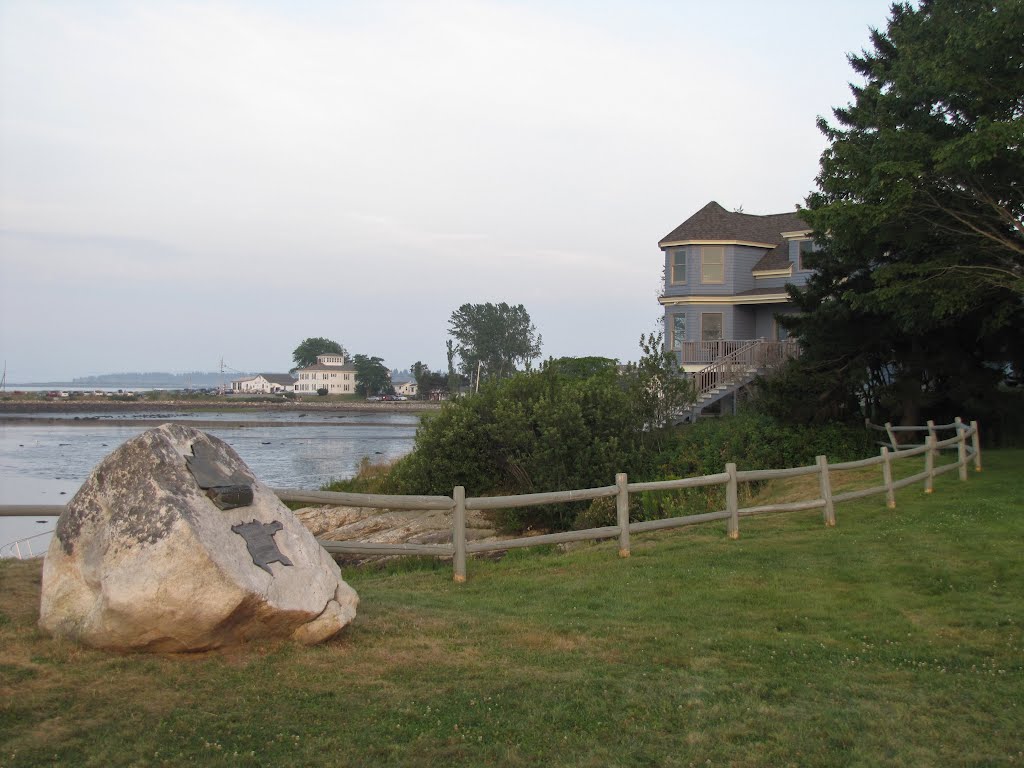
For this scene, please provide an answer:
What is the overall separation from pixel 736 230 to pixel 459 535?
34.4 m

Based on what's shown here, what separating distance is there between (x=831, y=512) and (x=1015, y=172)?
8.90m

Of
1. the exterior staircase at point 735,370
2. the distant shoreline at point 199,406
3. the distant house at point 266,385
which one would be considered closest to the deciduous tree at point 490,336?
the distant shoreline at point 199,406

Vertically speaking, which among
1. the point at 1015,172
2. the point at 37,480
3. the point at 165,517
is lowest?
the point at 37,480

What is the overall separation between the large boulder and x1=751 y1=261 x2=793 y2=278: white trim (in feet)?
119

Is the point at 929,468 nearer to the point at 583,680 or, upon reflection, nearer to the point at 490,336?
the point at 583,680

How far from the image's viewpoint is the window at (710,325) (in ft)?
138

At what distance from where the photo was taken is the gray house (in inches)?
1608

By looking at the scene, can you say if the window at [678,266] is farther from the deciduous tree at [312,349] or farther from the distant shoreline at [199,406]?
the deciduous tree at [312,349]

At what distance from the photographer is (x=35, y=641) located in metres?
7.36

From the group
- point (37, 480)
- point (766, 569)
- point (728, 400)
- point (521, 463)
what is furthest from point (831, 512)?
point (37, 480)

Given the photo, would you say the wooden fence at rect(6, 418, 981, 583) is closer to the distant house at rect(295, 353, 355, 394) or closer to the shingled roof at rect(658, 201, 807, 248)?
the shingled roof at rect(658, 201, 807, 248)

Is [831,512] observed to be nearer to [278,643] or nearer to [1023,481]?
[1023,481]

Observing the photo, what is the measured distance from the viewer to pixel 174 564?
7.13 meters

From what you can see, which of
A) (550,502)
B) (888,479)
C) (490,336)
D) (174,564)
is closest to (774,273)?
(888,479)
